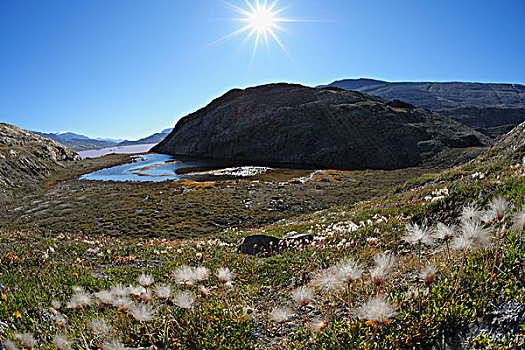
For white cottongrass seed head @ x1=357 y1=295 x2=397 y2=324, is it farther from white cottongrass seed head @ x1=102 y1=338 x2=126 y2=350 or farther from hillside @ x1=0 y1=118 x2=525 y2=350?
white cottongrass seed head @ x1=102 y1=338 x2=126 y2=350

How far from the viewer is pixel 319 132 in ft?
298

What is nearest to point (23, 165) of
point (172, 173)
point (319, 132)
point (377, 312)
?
point (172, 173)

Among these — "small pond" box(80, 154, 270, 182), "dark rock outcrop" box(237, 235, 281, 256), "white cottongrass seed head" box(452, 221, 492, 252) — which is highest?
"white cottongrass seed head" box(452, 221, 492, 252)

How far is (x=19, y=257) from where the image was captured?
22.6ft

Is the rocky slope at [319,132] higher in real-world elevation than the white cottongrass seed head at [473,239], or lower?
higher

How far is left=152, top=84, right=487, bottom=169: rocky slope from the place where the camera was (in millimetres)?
77938

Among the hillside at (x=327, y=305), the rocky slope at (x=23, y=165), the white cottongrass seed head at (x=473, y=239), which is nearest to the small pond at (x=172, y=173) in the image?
the rocky slope at (x=23, y=165)

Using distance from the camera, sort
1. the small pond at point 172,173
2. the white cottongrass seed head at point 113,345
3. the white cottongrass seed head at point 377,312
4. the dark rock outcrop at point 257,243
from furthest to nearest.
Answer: the small pond at point 172,173 < the dark rock outcrop at point 257,243 < the white cottongrass seed head at point 113,345 < the white cottongrass seed head at point 377,312

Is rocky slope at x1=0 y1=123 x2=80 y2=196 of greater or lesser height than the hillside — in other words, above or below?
above

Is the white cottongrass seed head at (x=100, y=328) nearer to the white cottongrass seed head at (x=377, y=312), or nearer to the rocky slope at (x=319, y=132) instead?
the white cottongrass seed head at (x=377, y=312)

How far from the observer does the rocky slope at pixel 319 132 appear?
7794 cm

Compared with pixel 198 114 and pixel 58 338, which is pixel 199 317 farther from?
pixel 198 114

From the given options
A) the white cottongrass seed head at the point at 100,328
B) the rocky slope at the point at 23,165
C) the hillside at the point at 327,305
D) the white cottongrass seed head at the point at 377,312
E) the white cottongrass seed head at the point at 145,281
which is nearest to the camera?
the white cottongrass seed head at the point at 377,312

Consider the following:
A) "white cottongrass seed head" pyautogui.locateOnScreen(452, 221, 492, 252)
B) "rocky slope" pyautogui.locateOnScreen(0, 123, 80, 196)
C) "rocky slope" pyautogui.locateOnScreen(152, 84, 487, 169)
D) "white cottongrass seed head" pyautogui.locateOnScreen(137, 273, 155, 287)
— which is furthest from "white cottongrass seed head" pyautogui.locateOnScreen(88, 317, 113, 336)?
"rocky slope" pyautogui.locateOnScreen(152, 84, 487, 169)
